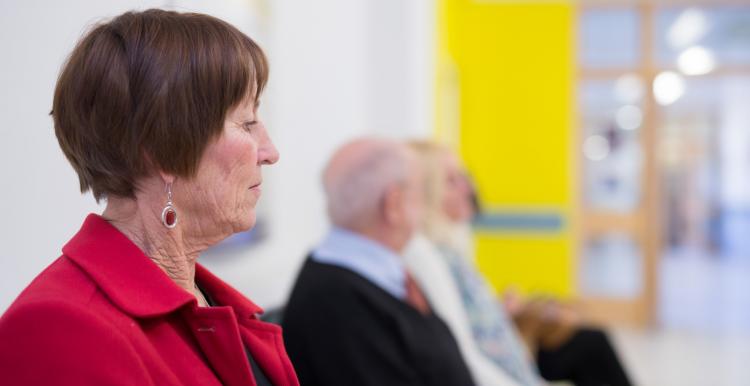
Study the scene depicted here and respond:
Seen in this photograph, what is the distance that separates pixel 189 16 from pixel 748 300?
28.9ft

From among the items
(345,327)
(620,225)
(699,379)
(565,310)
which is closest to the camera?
(345,327)

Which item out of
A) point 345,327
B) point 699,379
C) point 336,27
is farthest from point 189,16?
point 699,379

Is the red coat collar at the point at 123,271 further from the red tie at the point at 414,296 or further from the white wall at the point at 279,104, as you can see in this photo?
the red tie at the point at 414,296

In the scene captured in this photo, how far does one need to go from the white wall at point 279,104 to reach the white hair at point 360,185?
39cm

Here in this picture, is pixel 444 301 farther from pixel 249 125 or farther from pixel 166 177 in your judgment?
pixel 166 177

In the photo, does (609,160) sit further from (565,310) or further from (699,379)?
(565,310)

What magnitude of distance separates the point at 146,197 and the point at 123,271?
11 cm

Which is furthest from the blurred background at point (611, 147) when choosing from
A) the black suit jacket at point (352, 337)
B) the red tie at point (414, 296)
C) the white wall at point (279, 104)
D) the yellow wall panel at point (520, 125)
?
the black suit jacket at point (352, 337)

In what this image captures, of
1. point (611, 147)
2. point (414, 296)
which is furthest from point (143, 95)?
point (611, 147)

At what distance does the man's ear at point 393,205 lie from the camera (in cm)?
225

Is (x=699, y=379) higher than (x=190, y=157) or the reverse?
the reverse

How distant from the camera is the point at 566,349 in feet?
12.3

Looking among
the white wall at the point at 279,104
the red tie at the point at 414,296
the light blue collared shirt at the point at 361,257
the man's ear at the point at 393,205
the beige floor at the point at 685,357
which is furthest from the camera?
the beige floor at the point at 685,357

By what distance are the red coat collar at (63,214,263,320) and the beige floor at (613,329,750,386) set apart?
204 inches
